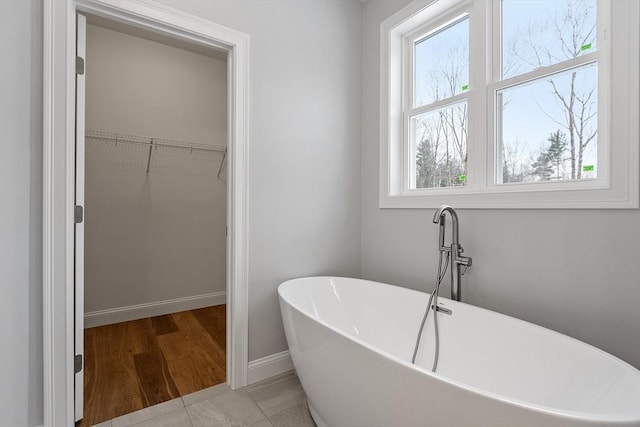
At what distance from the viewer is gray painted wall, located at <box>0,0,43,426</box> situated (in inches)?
51.4

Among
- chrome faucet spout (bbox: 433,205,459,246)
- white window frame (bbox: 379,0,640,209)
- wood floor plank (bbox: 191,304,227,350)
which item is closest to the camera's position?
white window frame (bbox: 379,0,640,209)

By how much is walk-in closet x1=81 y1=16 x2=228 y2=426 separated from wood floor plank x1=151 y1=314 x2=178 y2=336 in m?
0.02

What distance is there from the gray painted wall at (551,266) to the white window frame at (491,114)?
79 mm

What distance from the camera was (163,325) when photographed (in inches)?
111

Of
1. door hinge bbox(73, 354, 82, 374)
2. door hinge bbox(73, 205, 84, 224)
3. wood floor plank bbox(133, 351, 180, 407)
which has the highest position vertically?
door hinge bbox(73, 205, 84, 224)

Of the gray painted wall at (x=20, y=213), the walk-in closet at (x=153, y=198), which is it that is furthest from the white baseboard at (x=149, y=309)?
the gray painted wall at (x=20, y=213)

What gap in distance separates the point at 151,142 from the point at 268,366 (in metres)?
2.38

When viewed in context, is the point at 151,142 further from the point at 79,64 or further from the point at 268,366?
the point at 268,366

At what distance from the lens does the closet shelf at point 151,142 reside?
2758mm

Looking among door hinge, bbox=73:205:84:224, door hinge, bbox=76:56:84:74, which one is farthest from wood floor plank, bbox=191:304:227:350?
door hinge, bbox=76:56:84:74

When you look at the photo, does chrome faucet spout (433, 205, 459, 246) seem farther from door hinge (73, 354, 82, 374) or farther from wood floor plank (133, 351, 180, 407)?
Answer: door hinge (73, 354, 82, 374)

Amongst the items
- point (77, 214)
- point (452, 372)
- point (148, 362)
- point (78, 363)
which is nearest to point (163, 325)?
point (148, 362)

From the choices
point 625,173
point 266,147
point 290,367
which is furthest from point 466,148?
point 290,367

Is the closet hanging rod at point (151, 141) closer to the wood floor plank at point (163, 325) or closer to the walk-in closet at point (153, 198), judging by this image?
the walk-in closet at point (153, 198)
